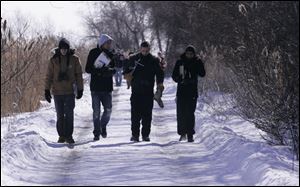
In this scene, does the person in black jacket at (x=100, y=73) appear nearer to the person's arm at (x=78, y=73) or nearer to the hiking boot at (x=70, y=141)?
the person's arm at (x=78, y=73)

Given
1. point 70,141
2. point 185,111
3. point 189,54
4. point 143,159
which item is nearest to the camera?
point 143,159

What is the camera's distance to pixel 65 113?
42.6 feet

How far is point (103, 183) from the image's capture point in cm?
904

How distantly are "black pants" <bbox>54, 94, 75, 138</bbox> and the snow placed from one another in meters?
0.34

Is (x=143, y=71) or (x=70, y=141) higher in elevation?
(x=143, y=71)

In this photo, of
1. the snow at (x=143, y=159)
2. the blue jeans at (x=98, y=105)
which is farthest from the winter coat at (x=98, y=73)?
the snow at (x=143, y=159)

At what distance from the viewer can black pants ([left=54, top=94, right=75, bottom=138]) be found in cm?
1289

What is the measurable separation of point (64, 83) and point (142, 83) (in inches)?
60.2

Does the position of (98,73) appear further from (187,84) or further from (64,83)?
(187,84)

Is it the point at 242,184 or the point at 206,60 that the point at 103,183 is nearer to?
the point at 242,184

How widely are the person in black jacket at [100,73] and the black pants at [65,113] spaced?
0.68 meters

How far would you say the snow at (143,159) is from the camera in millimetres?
9242

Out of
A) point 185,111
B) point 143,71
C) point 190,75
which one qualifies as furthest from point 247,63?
point 143,71

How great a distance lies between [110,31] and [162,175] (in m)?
68.8
